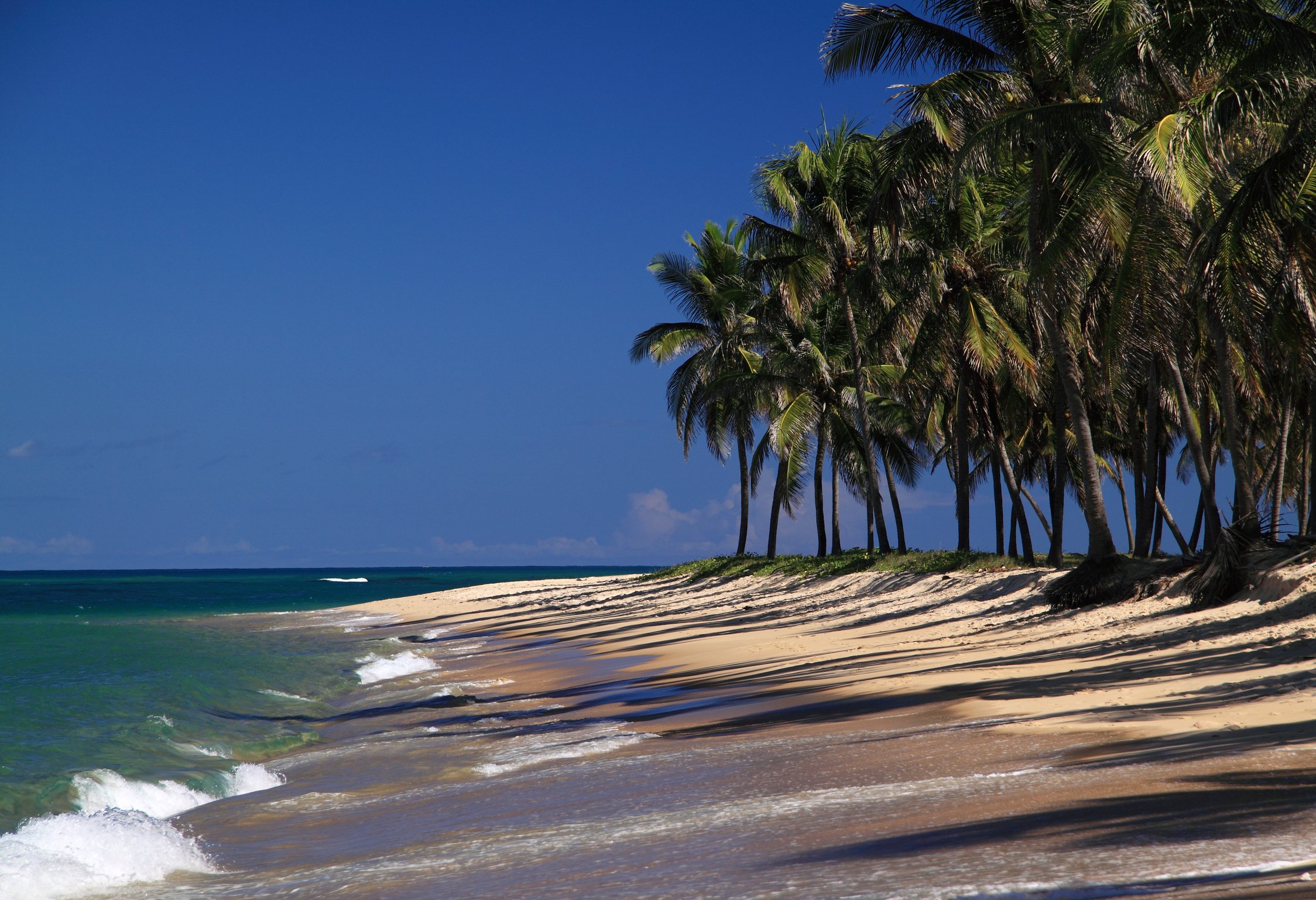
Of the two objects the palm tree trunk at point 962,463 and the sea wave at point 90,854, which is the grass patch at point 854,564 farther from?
the sea wave at point 90,854

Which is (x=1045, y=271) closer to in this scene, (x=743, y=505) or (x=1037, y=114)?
(x=1037, y=114)

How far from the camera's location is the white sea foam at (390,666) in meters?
17.3

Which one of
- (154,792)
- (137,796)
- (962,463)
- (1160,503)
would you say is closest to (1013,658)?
(154,792)

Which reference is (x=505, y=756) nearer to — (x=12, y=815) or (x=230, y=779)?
(x=230, y=779)

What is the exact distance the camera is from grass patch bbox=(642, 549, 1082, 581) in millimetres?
20516

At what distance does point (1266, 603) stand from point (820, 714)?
527 centimetres

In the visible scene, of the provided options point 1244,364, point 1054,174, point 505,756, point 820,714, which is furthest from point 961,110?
point 505,756

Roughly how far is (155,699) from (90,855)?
9.77 meters

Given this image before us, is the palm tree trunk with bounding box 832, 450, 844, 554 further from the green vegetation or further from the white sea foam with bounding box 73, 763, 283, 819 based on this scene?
the white sea foam with bounding box 73, 763, 283, 819

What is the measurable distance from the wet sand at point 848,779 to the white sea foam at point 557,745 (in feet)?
0.14

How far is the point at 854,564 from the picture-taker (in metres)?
25.4

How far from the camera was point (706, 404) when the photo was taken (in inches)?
1373

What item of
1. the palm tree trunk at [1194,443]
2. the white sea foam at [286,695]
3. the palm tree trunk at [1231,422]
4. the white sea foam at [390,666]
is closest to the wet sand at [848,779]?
the white sea foam at [286,695]

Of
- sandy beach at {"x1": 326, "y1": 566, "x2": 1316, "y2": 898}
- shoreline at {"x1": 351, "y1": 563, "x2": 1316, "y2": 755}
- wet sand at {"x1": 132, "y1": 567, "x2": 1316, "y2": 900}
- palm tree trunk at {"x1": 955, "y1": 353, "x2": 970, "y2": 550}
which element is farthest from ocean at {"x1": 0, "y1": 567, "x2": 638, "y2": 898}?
palm tree trunk at {"x1": 955, "y1": 353, "x2": 970, "y2": 550}
